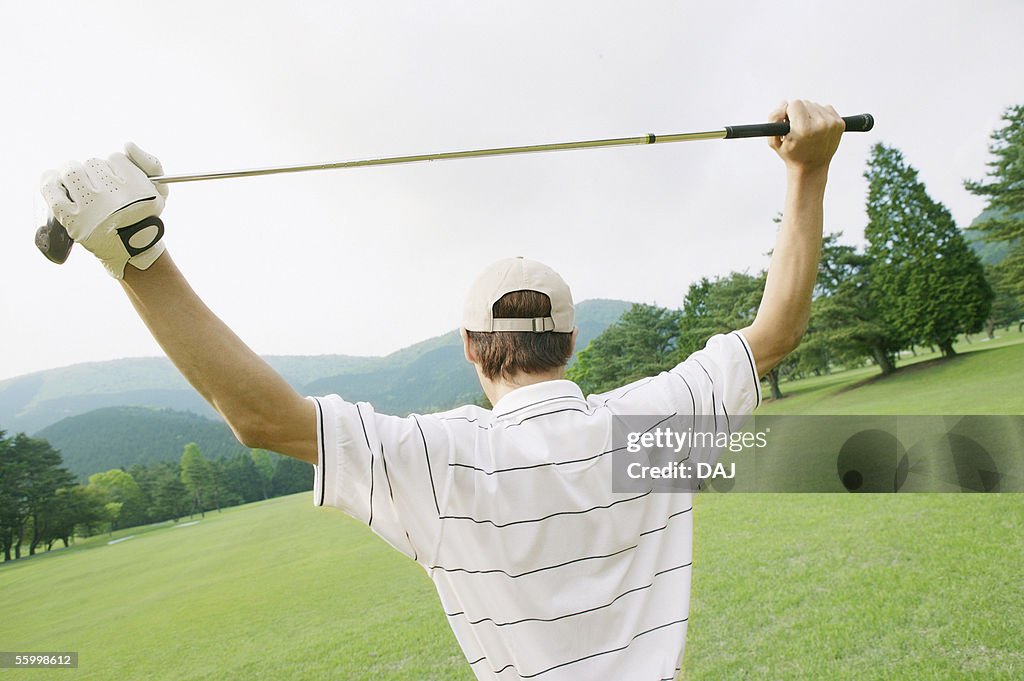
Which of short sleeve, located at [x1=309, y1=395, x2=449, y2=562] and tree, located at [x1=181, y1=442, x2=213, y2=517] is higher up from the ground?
short sleeve, located at [x1=309, y1=395, x2=449, y2=562]

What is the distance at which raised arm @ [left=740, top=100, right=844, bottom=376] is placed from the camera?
3.41 feet

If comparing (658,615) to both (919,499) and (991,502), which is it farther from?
Answer: (919,499)

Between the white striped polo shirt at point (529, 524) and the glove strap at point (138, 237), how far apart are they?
260mm

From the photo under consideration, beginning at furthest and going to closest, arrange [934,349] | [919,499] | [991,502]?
1. [934,349]
2. [919,499]
3. [991,502]

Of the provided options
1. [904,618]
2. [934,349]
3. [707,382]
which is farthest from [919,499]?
[934,349]

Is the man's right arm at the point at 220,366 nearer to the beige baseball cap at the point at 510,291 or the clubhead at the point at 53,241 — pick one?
the clubhead at the point at 53,241

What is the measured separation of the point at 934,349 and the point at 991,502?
19.3 meters

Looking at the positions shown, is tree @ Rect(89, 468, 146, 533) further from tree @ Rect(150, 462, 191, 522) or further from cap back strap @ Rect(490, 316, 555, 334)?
cap back strap @ Rect(490, 316, 555, 334)

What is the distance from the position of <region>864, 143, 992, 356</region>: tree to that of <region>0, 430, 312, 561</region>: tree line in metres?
22.0

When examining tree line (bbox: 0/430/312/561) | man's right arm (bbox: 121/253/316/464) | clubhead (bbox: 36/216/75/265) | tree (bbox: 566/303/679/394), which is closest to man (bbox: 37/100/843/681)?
man's right arm (bbox: 121/253/316/464)

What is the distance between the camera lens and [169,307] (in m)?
0.67

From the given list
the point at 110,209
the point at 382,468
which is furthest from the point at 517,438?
the point at 110,209

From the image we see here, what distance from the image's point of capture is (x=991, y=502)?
19.9 ft

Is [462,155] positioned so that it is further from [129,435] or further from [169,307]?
[129,435]
